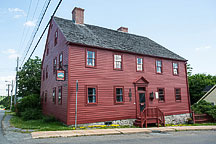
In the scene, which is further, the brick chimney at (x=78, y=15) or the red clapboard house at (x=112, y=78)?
the brick chimney at (x=78, y=15)

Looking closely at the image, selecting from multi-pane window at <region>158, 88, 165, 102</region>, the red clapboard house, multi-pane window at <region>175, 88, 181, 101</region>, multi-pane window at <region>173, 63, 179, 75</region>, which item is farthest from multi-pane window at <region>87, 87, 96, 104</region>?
multi-pane window at <region>173, 63, 179, 75</region>

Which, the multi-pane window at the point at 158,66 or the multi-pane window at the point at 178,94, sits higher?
the multi-pane window at the point at 158,66

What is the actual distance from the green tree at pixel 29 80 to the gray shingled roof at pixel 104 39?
1634 centimetres

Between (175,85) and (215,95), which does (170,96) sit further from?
(215,95)

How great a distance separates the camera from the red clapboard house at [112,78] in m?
12.4

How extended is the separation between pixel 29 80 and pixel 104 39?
62.9 feet

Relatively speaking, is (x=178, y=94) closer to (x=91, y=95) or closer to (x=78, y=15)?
(x=91, y=95)

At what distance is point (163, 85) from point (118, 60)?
6.05 metres

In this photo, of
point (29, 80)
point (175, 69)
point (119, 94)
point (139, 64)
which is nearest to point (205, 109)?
point (175, 69)

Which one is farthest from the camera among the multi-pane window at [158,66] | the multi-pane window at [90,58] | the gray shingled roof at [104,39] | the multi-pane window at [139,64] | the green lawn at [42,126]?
the multi-pane window at [158,66]

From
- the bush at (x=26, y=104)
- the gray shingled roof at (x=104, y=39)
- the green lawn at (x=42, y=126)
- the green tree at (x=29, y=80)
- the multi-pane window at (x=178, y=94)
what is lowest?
the green lawn at (x=42, y=126)

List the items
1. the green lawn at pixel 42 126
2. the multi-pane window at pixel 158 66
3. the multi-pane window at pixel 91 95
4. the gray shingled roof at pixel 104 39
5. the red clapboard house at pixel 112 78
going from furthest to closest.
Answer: the multi-pane window at pixel 158 66 → the gray shingled roof at pixel 104 39 → the multi-pane window at pixel 91 95 → the red clapboard house at pixel 112 78 → the green lawn at pixel 42 126

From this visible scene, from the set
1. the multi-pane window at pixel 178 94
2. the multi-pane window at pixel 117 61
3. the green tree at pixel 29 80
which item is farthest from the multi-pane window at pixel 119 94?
the green tree at pixel 29 80

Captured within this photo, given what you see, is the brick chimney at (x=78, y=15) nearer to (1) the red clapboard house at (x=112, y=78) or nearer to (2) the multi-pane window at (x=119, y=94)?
(1) the red clapboard house at (x=112, y=78)
